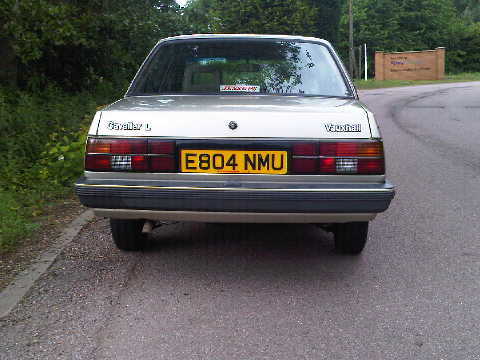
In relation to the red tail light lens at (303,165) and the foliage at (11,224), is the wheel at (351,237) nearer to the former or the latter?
the red tail light lens at (303,165)

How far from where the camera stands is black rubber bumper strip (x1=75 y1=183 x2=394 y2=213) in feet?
11.9

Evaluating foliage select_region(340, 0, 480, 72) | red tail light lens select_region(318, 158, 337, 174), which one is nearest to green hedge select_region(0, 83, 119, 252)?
red tail light lens select_region(318, 158, 337, 174)

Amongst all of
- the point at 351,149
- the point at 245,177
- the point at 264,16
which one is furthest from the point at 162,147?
the point at 264,16

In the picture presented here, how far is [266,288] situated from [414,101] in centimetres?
1768

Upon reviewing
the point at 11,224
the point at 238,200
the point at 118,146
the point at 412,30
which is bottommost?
the point at 412,30

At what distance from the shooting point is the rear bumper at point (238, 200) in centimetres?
365

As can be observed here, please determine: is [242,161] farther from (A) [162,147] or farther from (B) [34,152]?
(B) [34,152]

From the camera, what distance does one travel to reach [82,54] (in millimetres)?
13500

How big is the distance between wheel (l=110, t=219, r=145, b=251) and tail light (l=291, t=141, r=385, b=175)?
137 centimetres

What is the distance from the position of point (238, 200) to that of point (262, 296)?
60 centimetres

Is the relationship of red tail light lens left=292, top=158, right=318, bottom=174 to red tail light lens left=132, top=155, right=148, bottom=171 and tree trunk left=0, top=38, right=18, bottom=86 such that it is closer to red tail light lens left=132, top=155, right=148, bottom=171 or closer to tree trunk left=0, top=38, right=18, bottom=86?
red tail light lens left=132, top=155, right=148, bottom=171

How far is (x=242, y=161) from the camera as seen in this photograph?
3678mm

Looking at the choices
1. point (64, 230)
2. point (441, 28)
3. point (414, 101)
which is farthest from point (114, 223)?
point (441, 28)

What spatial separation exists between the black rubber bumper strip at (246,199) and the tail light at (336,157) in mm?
126
